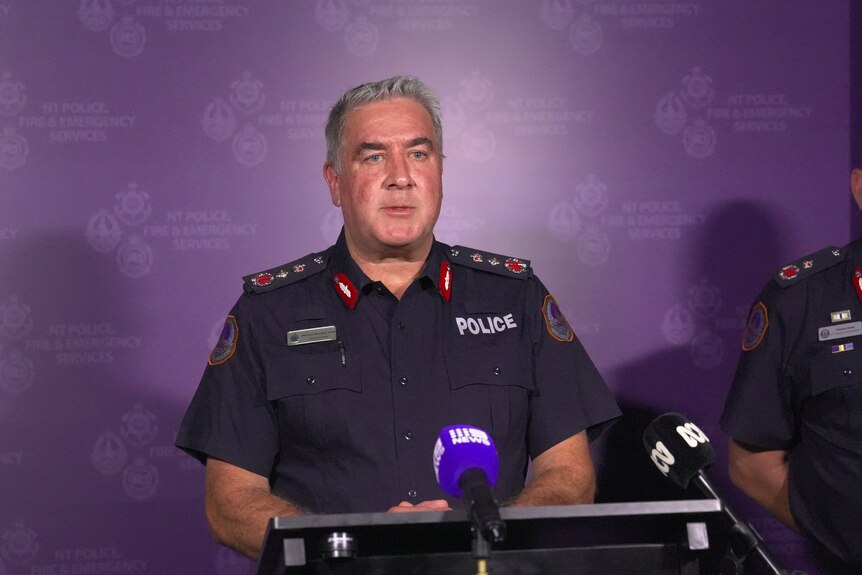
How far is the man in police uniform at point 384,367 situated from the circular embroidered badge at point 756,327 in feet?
1.49

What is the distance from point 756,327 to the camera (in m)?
2.64

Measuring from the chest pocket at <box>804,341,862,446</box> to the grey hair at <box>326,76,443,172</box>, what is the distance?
994 mm

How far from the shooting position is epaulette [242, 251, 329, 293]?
247cm

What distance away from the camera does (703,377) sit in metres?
3.62

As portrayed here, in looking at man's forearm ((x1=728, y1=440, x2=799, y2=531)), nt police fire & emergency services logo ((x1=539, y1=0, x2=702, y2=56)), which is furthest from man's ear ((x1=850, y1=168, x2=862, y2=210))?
nt police fire & emergency services logo ((x1=539, y1=0, x2=702, y2=56))

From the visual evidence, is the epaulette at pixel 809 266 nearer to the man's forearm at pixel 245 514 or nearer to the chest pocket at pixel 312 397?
the chest pocket at pixel 312 397

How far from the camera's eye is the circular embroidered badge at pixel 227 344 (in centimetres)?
238

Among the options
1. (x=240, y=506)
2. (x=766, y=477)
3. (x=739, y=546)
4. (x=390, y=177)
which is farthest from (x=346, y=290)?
(x=739, y=546)

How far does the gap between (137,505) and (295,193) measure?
42.4 inches

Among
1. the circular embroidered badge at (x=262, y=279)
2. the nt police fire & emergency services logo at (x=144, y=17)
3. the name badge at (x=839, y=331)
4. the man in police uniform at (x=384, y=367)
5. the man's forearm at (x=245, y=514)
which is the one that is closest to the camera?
the man's forearm at (x=245, y=514)

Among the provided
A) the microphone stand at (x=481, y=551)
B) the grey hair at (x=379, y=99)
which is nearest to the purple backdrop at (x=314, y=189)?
the grey hair at (x=379, y=99)

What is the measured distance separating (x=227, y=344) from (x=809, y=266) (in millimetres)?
1379

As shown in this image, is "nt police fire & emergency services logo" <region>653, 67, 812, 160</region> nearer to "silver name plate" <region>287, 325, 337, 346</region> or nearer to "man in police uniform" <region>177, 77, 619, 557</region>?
"man in police uniform" <region>177, 77, 619, 557</region>

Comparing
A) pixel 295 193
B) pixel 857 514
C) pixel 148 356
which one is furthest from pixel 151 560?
pixel 857 514
